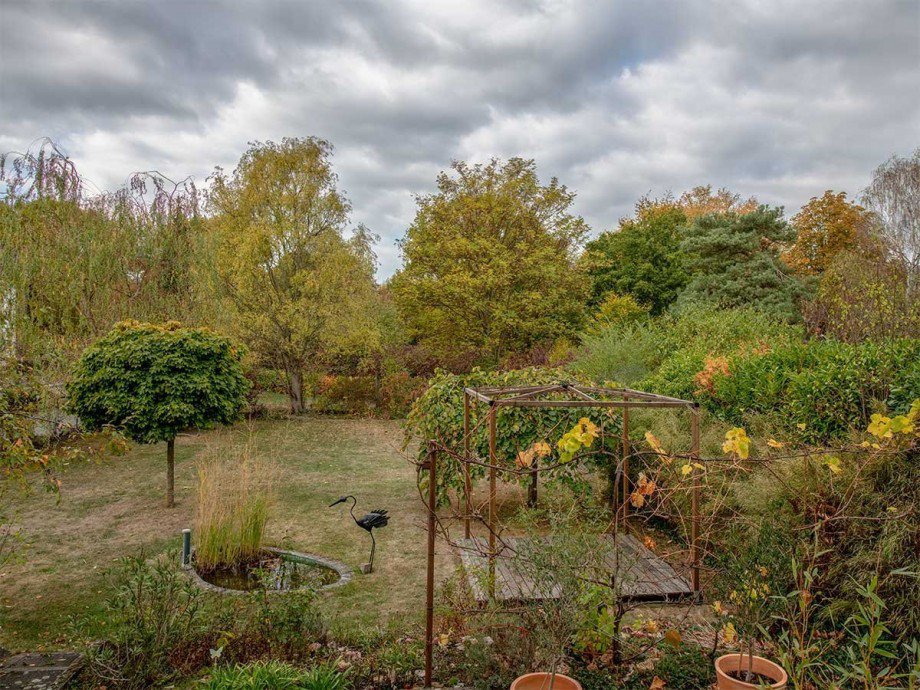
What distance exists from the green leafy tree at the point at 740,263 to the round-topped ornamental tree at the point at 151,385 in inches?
562

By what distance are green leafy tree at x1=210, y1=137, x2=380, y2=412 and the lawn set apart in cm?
346

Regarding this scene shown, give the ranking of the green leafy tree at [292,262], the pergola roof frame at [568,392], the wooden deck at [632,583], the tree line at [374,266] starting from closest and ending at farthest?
the wooden deck at [632,583], the pergola roof frame at [568,392], the tree line at [374,266], the green leafy tree at [292,262]

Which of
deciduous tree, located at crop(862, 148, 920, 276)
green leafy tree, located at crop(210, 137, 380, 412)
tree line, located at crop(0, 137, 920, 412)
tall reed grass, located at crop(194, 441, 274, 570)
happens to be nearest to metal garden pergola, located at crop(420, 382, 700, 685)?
tall reed grass, located at crop(194, 441, 274, 570)

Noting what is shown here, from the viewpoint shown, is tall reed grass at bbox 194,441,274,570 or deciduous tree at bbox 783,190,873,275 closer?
tall reed grass at bbox 194,441,274,570

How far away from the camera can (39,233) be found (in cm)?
889

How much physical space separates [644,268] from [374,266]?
30.9 ft

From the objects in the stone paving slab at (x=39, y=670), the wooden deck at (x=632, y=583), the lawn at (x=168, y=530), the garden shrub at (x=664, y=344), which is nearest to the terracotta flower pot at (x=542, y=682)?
the wooden deck at (x=632, y=583)

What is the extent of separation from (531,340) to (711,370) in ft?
33.1

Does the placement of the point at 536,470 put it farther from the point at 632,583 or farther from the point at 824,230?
the point at 824,230

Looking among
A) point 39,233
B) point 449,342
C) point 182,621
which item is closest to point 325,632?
point 182,621

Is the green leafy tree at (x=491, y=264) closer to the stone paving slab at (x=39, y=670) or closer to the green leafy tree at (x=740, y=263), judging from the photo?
the green leafy tree at (x=740, y=263)

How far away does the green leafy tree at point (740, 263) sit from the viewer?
17.1 metres

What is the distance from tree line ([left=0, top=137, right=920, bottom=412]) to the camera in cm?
905

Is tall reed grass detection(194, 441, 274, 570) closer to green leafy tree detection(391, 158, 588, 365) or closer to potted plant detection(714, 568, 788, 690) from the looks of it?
potted plant detection(714, 568, 788, 690)
